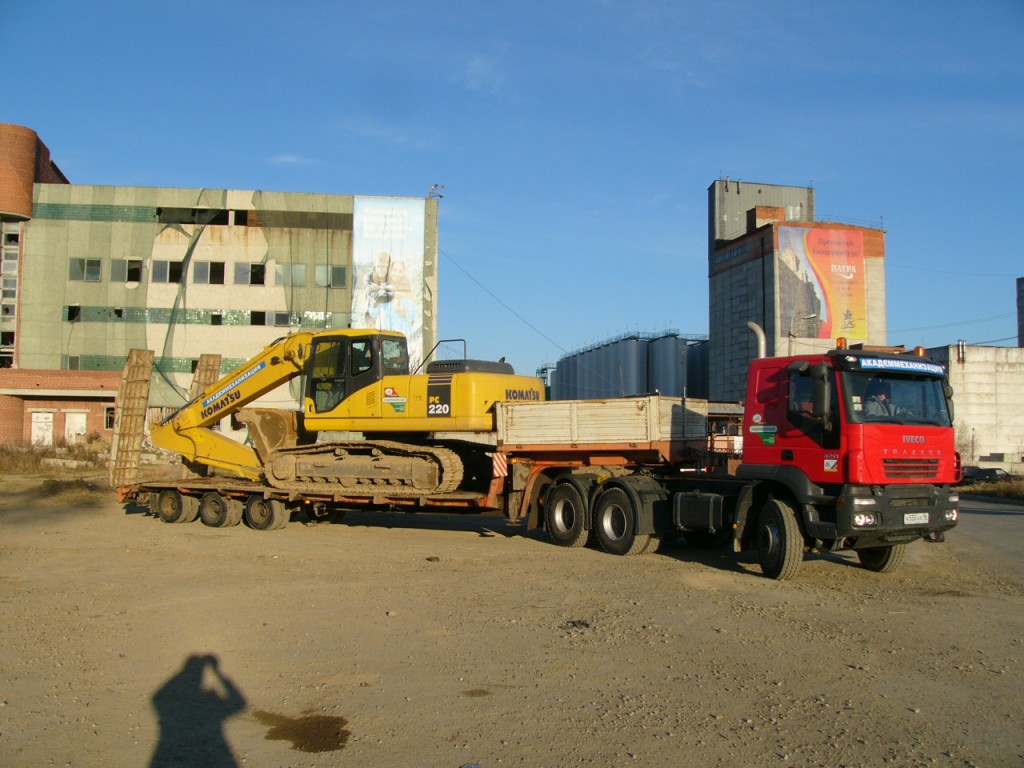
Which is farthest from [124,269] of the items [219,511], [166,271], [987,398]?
[987,398]

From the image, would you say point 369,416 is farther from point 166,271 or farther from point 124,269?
point 124,269

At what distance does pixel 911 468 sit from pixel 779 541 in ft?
6.33

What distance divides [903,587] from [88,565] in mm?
11527

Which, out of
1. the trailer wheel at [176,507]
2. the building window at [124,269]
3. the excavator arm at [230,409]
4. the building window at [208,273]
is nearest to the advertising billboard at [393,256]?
the building window at [208,273]

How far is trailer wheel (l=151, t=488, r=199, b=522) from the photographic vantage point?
18.4 m

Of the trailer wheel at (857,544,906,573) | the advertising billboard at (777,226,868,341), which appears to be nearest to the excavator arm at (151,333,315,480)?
the trailer wheel at (857,544,906,573)

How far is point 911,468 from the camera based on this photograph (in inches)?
434

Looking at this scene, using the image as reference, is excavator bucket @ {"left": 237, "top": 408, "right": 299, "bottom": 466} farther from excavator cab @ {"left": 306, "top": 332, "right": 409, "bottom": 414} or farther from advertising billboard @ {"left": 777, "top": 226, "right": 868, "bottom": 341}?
advertising billboard @ {"left": 777, "top": 226, "right": 868, "bottom": 341}

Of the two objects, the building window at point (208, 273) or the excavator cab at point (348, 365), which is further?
the building window at point (208, 273)

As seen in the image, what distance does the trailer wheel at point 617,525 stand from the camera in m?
13.3

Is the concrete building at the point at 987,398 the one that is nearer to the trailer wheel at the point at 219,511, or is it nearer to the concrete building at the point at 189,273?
the concrete building at the point at 189,273

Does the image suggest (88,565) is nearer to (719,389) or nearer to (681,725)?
(681,725)

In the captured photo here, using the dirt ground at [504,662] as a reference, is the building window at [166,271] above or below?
above

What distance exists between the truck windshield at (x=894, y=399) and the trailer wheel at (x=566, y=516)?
484cm
